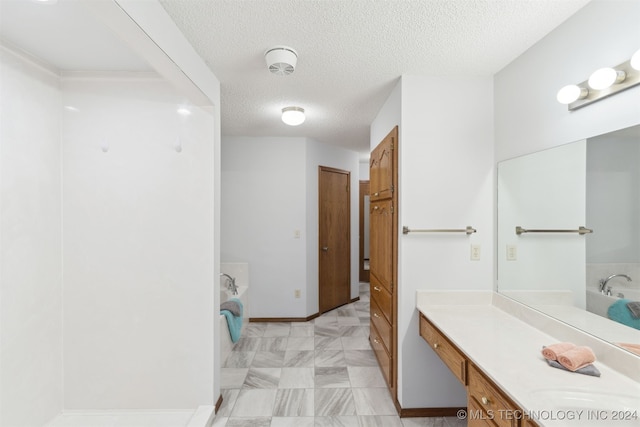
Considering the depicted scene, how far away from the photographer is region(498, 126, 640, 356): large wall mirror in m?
1.30

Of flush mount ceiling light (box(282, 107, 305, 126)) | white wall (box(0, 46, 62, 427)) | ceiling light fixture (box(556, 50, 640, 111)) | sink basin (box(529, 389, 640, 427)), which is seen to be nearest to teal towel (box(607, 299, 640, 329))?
sink basin (box(529, 389, 640, 427))

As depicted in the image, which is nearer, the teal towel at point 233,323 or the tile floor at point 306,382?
the tile floor at point 306,382

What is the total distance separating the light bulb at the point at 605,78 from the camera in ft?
4.29

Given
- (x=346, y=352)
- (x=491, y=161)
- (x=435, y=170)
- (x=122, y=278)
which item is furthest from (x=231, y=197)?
(x=491, y=161)

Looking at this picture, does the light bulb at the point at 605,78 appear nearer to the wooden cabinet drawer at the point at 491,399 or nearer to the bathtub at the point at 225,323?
the wooden cabinet drawer at the point at 491,399

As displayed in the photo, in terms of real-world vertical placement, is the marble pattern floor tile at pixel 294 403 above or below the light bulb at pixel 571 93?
below

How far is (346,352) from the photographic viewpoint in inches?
128

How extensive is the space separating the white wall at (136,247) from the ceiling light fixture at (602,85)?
83.4 inches

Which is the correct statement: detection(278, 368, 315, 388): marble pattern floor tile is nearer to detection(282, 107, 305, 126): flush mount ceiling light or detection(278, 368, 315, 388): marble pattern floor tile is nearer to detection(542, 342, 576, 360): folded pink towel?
detection(542, 342, 576, 360): folded pink towel

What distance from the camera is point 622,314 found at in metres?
1.33

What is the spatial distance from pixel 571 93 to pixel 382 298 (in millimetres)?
1912

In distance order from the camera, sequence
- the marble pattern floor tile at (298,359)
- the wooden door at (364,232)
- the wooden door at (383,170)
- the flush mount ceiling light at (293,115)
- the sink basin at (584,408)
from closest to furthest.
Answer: the sink basin at (584,408) < the wooden door at (383,170) < the flush mount ceiling light at (293,115) < the marble pattern floor tile at (298,359) < the wooden door at (364,232)

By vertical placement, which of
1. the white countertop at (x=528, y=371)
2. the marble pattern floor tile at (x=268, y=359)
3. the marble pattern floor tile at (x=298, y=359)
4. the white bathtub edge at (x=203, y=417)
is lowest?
the marble pattern floor tile at (x=268, y=359)

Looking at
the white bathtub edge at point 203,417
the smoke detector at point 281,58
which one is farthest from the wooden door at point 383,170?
the white bathtub edge at point 203,417
